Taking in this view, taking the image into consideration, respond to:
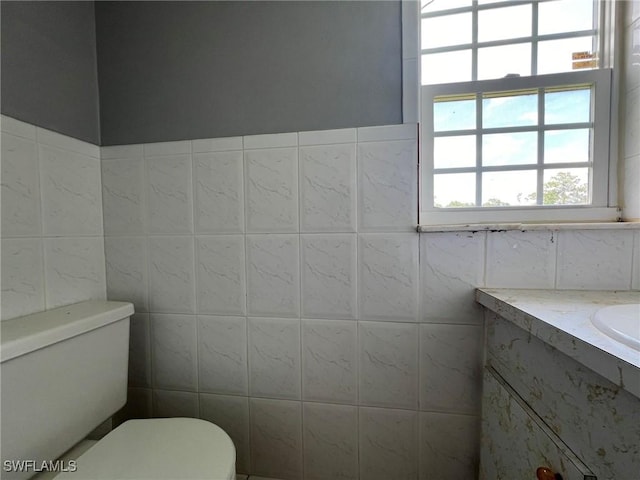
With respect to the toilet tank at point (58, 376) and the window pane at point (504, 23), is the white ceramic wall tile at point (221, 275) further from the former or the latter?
the window pane at point (504, 23)

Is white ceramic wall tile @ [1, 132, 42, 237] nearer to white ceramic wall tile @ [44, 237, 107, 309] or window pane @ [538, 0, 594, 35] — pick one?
white ceramic wall tile @ [44, 237, 107, 309]

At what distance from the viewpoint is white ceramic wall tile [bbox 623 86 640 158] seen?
0.82 meters

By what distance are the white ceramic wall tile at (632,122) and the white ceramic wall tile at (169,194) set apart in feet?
4.71

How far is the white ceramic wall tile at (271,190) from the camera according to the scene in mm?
938

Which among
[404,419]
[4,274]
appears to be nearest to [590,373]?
[404,419]

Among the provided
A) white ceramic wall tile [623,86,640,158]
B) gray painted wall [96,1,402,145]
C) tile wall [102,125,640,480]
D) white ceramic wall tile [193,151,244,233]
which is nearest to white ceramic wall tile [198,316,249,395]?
tile wall [102,125,640,480]

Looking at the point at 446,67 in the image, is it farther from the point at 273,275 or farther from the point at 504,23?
the point at 273,275

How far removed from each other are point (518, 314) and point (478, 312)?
242 mm

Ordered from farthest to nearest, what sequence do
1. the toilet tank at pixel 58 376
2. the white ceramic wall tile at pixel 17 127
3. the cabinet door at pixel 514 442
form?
the white ceramic wall tile at pixel 17 127 → the toilet tank at pixel 58 376 → the cabinet door at pixel 514 442

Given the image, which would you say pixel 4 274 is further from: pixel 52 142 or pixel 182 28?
pixel 182 28

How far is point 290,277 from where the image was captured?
95 cm

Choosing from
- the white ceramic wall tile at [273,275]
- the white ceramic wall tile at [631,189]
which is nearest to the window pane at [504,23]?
the white ceramic wall tile at [631,189]

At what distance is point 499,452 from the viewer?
28.9 inches

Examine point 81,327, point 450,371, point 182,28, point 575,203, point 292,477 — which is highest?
point 182,28
